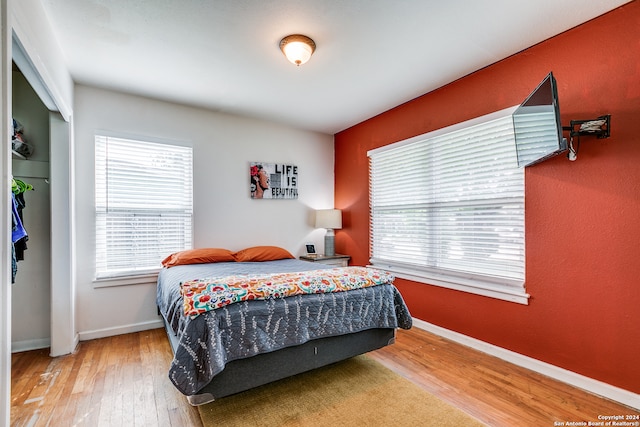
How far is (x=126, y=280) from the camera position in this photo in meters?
3.21

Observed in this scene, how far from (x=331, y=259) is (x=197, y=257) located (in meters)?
1.78

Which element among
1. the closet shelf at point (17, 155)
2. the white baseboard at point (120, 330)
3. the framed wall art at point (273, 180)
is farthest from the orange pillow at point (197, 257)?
the closet shelf at point (17, 155)

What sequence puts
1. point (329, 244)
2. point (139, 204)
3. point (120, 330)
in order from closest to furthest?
point (120, 330) < point (139, 204) < point (329, 244)

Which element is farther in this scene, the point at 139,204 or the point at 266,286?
the point at 139,204

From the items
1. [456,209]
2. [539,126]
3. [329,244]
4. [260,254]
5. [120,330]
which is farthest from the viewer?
[329,244]

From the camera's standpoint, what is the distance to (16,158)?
2738 mm

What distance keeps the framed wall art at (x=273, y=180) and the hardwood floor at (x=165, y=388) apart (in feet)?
6.90

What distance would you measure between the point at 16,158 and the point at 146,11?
6.45 feet

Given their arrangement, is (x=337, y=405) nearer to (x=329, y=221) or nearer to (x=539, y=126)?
(x=539, y=126)

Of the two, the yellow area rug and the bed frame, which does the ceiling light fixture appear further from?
the yellow area rug

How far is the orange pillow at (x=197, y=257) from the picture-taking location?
3201mm

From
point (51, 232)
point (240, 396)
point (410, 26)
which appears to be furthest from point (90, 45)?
point (240, 396)

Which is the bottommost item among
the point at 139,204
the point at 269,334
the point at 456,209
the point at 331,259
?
the point at 269,334

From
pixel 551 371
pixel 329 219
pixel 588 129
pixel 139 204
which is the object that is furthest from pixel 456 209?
pixel 139 204
